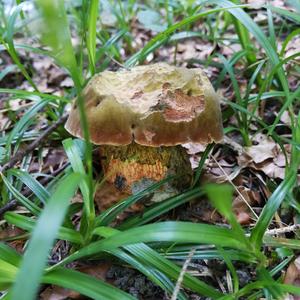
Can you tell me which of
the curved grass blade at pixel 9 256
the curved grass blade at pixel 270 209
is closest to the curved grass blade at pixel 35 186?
the curved grass blade at pixel 9 256

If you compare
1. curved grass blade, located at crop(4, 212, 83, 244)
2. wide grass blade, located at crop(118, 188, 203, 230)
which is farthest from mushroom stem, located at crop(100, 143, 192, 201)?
curved grass blade, located at crop(4, 212, 83, 244)

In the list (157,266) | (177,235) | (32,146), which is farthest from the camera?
(32,146)

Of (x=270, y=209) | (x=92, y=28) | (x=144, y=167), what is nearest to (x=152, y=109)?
(x=144, y=167)

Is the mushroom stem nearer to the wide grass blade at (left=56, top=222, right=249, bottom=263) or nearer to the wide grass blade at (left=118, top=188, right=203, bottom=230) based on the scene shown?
the wide grass blade at (left=118, top=188, right=203, bottom=230)

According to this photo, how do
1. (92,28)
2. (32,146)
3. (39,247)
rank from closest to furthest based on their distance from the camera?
(39,247)
(92,28)
(32,146)

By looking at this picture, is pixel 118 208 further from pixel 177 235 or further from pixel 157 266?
pixel 177 235

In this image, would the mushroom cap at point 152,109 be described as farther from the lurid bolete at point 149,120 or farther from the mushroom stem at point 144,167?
the mushroom stem at point 144,167
